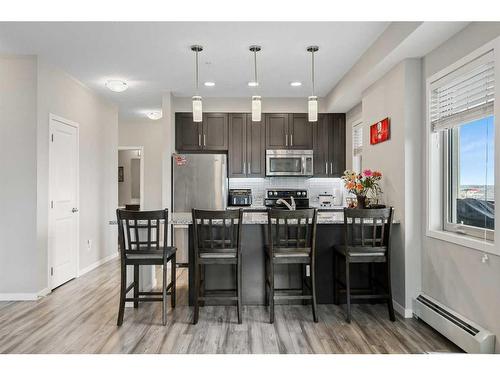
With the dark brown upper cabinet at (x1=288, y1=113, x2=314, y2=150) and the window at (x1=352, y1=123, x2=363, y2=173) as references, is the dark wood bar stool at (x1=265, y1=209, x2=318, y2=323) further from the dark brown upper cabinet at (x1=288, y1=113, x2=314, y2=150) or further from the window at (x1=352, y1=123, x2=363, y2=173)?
the dark brown upper cabinet at (x1=288, y1=113, x2=314, y2=150)

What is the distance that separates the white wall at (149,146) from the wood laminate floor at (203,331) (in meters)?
3.88

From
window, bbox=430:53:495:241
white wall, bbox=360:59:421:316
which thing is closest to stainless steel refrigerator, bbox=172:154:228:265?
white wall, bbox=360:59:421:316

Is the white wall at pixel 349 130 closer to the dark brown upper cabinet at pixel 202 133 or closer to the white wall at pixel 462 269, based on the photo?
the dark brown upper cabinet at pixel 202 133

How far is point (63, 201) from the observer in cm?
475

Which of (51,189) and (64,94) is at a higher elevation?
(64,94)

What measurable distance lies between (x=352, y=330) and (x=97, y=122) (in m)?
4.76

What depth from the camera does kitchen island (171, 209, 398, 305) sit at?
12.5 feet

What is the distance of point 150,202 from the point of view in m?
7.77

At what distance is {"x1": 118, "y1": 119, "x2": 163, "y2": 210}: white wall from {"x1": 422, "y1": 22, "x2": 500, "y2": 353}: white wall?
18.2 feet

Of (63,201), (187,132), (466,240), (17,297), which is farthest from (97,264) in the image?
(466,240)

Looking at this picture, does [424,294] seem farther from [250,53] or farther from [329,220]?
[250,53]
